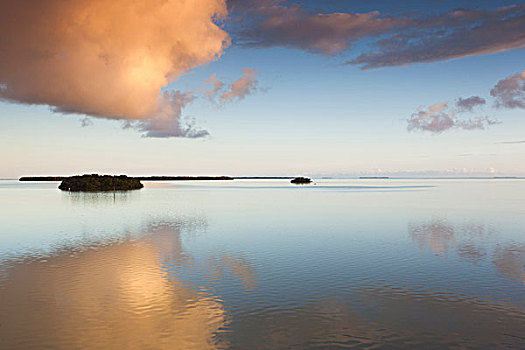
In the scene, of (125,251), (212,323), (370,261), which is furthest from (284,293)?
(125,251)

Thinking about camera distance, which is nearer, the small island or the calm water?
the calm water

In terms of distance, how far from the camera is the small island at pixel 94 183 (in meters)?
166

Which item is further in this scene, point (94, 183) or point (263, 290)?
point (94, 183)

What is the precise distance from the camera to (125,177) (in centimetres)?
18412

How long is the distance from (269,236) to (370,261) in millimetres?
15088

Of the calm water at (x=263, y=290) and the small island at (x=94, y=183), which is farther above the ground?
the small island at (x=94, y=183)

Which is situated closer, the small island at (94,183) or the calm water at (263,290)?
the calm water at (263,290)

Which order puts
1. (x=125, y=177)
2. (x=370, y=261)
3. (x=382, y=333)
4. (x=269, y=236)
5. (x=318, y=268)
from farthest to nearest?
(x=125, y=177) < (x=269, y=236) < (x=370, y=261) < (x=318, y=268) < (x=382, y=333)

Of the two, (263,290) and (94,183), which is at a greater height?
(94,183)

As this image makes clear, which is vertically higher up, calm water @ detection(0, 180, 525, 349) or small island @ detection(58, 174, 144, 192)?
small island @ detection(58, 174, 144, 192)

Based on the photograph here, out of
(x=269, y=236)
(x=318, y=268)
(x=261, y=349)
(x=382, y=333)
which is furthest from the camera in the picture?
(x=269, y=236)

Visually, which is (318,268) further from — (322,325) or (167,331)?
(167,331)

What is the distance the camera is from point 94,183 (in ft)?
549

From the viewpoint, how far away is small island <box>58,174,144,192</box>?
16562cm
